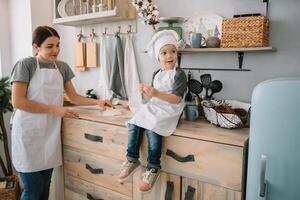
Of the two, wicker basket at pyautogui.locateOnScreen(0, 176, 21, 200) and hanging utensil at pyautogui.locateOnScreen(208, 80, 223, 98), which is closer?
hanging utensil at pyautogui.locateOnScreen(208, 80, 223, 98)

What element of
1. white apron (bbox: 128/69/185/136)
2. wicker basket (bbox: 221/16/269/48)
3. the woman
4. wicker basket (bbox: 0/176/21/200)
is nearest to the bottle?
wicker basket (bbox: 221/16/269/48)

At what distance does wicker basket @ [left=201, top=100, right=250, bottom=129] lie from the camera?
56.5 inches

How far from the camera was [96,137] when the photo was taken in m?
1.79

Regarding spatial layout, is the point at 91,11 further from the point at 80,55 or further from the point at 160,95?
the point at 160,95

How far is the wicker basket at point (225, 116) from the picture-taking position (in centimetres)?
144

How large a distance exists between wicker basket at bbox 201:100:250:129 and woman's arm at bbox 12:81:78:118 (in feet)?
3.09

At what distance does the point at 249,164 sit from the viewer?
1190 mm

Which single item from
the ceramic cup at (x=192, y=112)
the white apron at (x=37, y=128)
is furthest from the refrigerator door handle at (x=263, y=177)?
the white apron at (x=37, y=128)

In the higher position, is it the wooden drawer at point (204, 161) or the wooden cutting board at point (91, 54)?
the wooden cutting board at point (91, 54)

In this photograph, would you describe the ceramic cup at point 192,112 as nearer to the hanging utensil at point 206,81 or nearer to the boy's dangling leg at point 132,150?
the hanging utensil at point 206,81

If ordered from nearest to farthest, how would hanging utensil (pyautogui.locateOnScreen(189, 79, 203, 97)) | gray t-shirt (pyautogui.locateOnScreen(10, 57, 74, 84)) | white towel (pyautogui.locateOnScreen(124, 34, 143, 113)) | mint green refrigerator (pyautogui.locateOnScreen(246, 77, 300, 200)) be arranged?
mint green refrigerator (pyautogui.locateOnScreen(246, 77, 300, 200)), gray t-shirt (pyautogui.locateOnScreen(10, 57, 74, 84)), hanging utensil (pyautogui.locateOnScreen(189, 79, 203, 97)), white towel (pyautogui.locateOnScreen(124, 34, 143, 113))

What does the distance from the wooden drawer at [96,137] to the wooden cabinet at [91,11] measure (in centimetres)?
84

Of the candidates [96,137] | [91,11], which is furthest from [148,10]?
[96,137]

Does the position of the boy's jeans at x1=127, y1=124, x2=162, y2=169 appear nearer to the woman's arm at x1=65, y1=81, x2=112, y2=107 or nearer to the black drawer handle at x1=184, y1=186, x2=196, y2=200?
the black drawer handle at x1=184, y1=186, x2=196, y2=200
